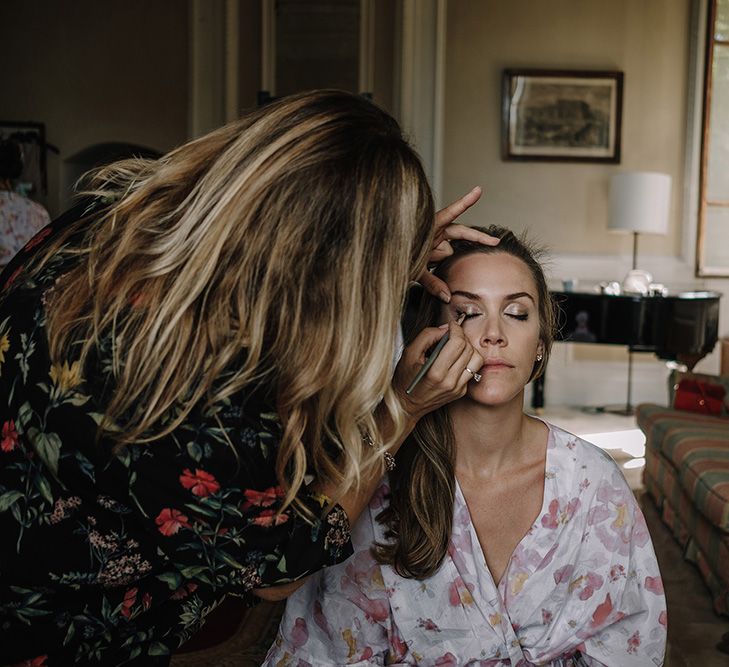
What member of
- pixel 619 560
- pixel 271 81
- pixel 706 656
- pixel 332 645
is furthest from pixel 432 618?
pixel 271 81

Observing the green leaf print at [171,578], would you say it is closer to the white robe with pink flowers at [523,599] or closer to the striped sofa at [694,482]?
the white robe with pink flowers at [523,599]

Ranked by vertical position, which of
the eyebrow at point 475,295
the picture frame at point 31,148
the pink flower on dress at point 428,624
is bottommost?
the pink flower on dress at point 428,624

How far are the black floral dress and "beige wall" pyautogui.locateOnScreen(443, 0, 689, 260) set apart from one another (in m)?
5.14

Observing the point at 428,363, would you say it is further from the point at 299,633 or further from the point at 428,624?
the point at 299,633

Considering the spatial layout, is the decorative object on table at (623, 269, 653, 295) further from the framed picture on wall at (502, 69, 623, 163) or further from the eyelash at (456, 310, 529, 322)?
the eyelash at (456, 310, 529, 322)

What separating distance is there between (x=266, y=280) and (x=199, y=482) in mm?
271

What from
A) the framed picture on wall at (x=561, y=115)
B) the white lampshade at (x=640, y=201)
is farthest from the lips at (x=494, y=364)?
the framed picture on wall at (x=561, y=115)

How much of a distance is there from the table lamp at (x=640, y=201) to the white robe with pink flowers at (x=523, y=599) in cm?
433

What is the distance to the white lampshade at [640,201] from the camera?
563 centimetres

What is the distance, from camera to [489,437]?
1.66 metres

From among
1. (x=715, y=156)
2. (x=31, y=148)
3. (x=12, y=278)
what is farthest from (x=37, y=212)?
(x=715, y=156)

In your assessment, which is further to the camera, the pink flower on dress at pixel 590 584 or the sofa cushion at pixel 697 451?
the sofa cushion at pixel 697 451

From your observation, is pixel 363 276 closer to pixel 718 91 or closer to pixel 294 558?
pixel 294 558

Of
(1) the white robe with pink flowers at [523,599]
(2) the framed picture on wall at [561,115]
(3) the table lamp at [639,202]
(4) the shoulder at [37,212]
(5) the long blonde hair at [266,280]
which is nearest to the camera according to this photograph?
(5) the long blonde hair at [266,280]
